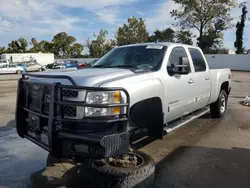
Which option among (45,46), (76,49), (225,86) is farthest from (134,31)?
(225,86)

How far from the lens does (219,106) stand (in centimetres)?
723

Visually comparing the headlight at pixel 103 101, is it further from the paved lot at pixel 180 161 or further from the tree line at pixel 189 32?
the tree line at pixel 189 32

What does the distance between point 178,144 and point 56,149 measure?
286cm

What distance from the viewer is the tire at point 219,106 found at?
7198 mm

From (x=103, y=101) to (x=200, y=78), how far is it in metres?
3.14

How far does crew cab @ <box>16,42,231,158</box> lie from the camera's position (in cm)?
312

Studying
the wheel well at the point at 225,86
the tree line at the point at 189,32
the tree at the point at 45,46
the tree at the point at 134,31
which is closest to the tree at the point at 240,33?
the tree line at the point at 189,32

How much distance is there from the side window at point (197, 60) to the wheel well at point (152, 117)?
1.97 metres

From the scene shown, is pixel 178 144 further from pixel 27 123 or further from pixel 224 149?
pixel 27 123

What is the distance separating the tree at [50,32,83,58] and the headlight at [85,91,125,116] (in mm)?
67057

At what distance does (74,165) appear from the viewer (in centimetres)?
434

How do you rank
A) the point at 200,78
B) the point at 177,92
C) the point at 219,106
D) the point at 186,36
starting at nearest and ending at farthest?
the point at 177,92 → the point at 200,78 → the point at 219,106 → the point at 186,36

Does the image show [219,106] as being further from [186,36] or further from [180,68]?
[186,36]

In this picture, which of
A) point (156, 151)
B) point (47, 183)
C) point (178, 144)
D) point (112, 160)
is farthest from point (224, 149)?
point (47, 183)
